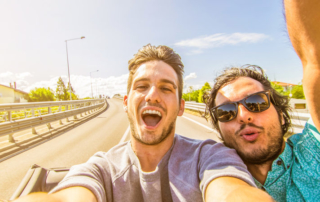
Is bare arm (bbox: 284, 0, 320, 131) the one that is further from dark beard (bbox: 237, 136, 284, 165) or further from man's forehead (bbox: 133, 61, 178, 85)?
man's forehead (bbox: 133, 61, 178, 85)

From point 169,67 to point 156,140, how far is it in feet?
3.13

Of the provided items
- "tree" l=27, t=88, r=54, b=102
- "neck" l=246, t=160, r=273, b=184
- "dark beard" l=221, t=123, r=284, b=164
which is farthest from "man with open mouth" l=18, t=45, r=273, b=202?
"tree" l=27, t=88, r=54, b=102

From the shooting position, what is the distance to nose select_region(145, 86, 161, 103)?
83.5 inches

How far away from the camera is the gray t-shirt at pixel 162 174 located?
1553mm

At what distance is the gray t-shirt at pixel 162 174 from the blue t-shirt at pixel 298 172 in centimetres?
44

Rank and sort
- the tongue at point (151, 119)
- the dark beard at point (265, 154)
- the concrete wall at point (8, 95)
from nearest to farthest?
1. the dark beard at point (265, 154)
2. the tongue at point (151, 119)
3. the concrete wall at point (8, 95)

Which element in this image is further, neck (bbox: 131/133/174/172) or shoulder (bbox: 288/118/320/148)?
neck (bbox: 131/133/174/172)

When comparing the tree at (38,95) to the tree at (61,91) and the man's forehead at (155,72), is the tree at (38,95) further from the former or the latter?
the man's forehead at (155,72)

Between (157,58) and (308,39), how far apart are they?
1733mm

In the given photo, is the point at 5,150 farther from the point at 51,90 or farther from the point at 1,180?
the point at 51,90

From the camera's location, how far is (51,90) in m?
110

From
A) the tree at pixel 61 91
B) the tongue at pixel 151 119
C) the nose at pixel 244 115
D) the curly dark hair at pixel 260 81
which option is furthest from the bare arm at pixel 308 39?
the tree at pixel 61 91

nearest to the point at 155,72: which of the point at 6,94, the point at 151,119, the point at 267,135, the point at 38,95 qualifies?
the point at 151,119

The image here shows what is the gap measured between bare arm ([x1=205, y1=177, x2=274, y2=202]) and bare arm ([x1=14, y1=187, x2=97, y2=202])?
0.92 m
